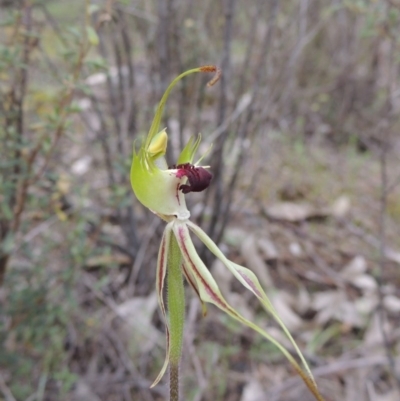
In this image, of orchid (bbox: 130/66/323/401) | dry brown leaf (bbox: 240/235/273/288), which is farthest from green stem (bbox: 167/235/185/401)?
dry brown leaf (bbox: 240/235/273/288)

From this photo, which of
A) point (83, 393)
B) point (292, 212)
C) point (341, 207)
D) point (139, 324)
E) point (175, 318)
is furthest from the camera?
point (341, 207)

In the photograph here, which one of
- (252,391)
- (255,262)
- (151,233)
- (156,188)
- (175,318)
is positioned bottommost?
(252,391)

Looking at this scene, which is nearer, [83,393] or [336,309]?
[83,393]

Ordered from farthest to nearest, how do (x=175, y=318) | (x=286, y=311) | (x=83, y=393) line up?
(x=286, y=311)
(x=83, y=393)
(x=175, y=318)

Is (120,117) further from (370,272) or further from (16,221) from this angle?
(370,272)

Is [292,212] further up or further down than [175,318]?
further down

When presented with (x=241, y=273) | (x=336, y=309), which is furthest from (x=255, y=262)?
(x=241, y=273)

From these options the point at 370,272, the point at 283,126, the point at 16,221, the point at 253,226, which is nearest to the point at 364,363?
the point at 370,272

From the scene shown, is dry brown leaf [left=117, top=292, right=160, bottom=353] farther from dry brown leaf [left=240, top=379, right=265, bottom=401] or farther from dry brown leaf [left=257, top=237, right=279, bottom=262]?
dry brown leaf [left=257, top=237, right=279, bottom=262]

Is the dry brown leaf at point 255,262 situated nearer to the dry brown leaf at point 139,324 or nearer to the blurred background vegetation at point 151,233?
the blurred background vegetation at point 151,233

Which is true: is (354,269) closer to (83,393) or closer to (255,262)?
(255,262)
